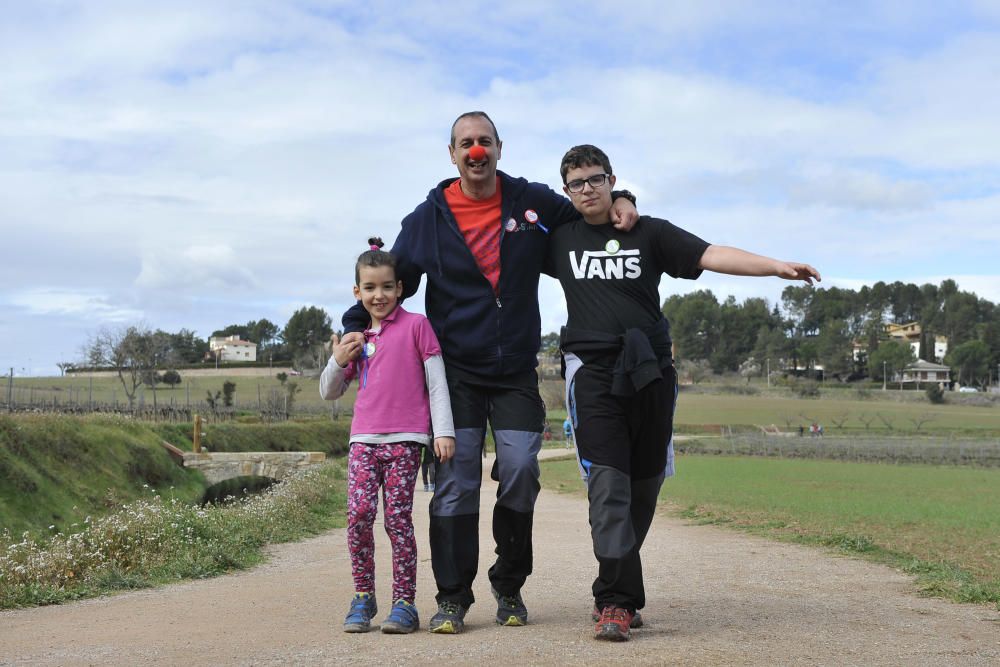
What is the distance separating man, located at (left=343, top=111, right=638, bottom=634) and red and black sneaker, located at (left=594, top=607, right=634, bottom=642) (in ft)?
1.85

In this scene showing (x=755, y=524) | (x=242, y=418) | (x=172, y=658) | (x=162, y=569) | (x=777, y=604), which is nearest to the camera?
(x=172, y=658)

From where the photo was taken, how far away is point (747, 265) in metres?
4.68

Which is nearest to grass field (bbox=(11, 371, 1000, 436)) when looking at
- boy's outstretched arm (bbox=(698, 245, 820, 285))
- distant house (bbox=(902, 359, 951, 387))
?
distant house (bbox=(902, 359, 951, 387))

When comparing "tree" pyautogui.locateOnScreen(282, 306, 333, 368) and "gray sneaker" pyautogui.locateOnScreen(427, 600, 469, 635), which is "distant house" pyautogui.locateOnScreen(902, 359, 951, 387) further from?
"gray sneaker" pyautogui.locateOnScreen(427, 600, 469, 635)

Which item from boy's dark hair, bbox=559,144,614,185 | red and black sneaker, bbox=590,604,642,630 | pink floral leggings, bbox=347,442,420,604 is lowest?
red and black sneaker, bbox=590,604,642,630

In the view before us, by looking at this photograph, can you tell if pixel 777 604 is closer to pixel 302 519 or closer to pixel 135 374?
pixel 302 519

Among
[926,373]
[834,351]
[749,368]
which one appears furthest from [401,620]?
[834,351]

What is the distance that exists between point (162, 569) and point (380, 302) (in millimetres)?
3538

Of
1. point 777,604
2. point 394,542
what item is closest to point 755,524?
point 777,604

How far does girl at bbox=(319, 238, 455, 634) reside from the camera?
15.6 feet

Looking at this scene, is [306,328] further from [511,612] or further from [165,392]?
[511,612]

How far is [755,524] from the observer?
11.8 m

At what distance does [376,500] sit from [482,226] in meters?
1.50

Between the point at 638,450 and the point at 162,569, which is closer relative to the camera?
the point at 638,450
